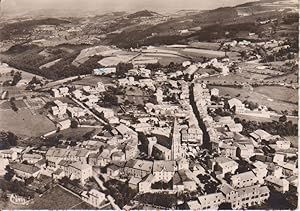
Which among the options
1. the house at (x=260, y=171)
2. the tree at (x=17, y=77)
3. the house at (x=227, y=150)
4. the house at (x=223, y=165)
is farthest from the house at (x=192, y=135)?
the tree at (x=17, y=77)

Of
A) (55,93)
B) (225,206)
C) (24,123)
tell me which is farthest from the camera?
(55,93)

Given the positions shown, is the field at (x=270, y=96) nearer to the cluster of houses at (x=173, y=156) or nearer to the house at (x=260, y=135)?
the cluster of houses at (x=173, y=156)

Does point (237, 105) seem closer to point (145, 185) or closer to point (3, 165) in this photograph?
point (145, 185)

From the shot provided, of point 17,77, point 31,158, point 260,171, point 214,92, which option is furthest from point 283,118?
point 17,77

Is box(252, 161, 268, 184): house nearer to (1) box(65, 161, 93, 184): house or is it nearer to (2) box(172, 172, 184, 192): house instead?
(2) box(172, 172, 184, 192): house

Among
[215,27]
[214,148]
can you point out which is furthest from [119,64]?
[214,148]

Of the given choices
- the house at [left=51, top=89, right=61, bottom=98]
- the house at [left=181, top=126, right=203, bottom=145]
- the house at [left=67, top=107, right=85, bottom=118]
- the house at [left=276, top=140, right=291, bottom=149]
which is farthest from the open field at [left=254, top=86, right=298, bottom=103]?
the house at [left=51, top=89, right=61, bottom=98]
